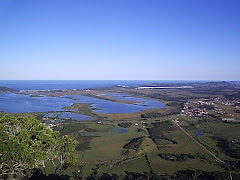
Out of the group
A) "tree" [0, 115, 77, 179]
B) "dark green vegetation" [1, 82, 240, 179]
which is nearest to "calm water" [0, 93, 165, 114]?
"dark green vegetation" [1, 82, 240, 179]

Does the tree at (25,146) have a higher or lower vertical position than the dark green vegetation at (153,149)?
higher

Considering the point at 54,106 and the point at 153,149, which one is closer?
the point at 153,149

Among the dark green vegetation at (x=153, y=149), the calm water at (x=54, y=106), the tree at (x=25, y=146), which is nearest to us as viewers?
the tree at (x=25, y=146)

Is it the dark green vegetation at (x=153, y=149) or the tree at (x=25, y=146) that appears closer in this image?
the tree at (x=25, y=146)

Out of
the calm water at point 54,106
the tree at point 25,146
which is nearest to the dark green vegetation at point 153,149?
the tree at point 25,146

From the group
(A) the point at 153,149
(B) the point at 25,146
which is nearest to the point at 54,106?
(A) the point at 153,149

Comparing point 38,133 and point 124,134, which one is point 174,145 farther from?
point 38,133

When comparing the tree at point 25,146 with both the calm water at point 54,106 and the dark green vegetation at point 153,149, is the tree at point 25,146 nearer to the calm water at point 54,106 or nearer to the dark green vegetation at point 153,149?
the dark green vegetation at point 153,149

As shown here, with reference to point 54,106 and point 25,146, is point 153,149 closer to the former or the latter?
point 25,146
